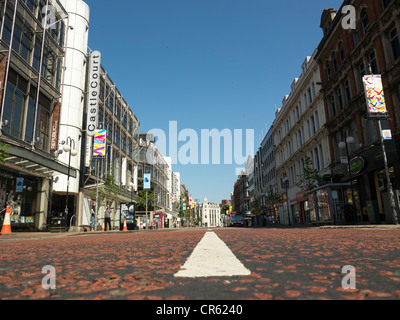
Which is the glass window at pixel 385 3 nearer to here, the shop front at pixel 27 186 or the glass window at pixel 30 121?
the shop front at pixel 27 186

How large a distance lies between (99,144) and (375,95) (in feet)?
76.2

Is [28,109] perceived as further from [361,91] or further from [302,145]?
[302,145]

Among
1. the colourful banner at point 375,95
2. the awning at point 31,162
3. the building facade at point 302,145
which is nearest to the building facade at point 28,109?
the awning at point 31,162

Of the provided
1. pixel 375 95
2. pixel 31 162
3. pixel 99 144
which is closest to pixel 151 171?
pixel 99 144

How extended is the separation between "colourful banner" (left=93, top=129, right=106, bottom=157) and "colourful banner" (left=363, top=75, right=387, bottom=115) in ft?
73.8

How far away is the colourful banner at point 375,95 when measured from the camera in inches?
635

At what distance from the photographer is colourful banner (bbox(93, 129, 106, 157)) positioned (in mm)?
29141

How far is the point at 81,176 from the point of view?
2848 centimetres

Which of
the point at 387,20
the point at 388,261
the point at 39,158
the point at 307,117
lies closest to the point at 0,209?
the point at 39,158

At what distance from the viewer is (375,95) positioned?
655 inches

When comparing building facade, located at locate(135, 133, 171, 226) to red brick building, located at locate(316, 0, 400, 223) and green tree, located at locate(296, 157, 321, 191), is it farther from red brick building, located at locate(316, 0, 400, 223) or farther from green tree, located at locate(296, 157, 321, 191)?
red brick building, located at locate(316, 0, 400, 223)

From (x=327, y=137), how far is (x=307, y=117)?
625cm


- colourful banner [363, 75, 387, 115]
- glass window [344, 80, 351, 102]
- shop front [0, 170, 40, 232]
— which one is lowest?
shop front [0, 170, 40, 232]

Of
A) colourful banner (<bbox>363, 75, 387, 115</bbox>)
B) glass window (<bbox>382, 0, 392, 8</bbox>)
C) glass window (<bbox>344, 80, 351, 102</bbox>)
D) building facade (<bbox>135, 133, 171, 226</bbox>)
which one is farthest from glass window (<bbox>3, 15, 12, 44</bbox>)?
building facade (<bbox>135, 133, 171, 226</bbox>)
